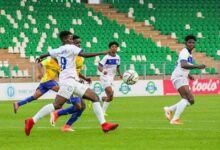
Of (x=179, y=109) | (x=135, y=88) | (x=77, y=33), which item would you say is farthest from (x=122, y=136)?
(x=77, y=33)

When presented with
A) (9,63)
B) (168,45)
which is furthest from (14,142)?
(168,45)

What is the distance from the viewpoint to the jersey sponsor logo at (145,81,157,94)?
37.5 m

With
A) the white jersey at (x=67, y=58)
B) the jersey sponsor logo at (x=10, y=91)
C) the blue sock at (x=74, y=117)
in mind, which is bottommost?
the jersey sponsor logo at (x=10, y=91)

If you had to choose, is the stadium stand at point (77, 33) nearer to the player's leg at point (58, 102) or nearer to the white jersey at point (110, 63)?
the white jersey at point (110, 63)

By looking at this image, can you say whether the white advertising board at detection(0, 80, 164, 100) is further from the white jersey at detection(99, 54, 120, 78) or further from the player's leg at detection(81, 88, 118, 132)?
the player's leg at detection(81, 88, 118, 132)

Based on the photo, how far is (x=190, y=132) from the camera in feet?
49.5

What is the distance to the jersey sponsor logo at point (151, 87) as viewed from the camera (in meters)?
37.5

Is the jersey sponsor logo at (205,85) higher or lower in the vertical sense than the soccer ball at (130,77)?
lower

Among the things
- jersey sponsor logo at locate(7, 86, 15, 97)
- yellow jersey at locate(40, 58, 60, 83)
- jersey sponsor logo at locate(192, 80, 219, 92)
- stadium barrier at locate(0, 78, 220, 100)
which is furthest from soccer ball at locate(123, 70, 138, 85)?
jersey sponsor logo at locate(192, 80, 219, 92)

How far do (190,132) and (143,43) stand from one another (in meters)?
29.2

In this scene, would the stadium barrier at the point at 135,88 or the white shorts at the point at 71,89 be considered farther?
the stadium barrier at the point at 135,88

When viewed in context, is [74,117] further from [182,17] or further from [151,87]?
[182,17]

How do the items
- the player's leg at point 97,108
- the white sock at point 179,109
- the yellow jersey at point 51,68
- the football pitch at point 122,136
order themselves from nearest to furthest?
the football pitch at point 122,136, the player's leg at point 97,108, the white sock at point 179,109, the yellow jersey at point 51,68

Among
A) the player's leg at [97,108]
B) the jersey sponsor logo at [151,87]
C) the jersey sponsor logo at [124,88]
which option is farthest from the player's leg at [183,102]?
the jersey sponsor logo at [151,87]
